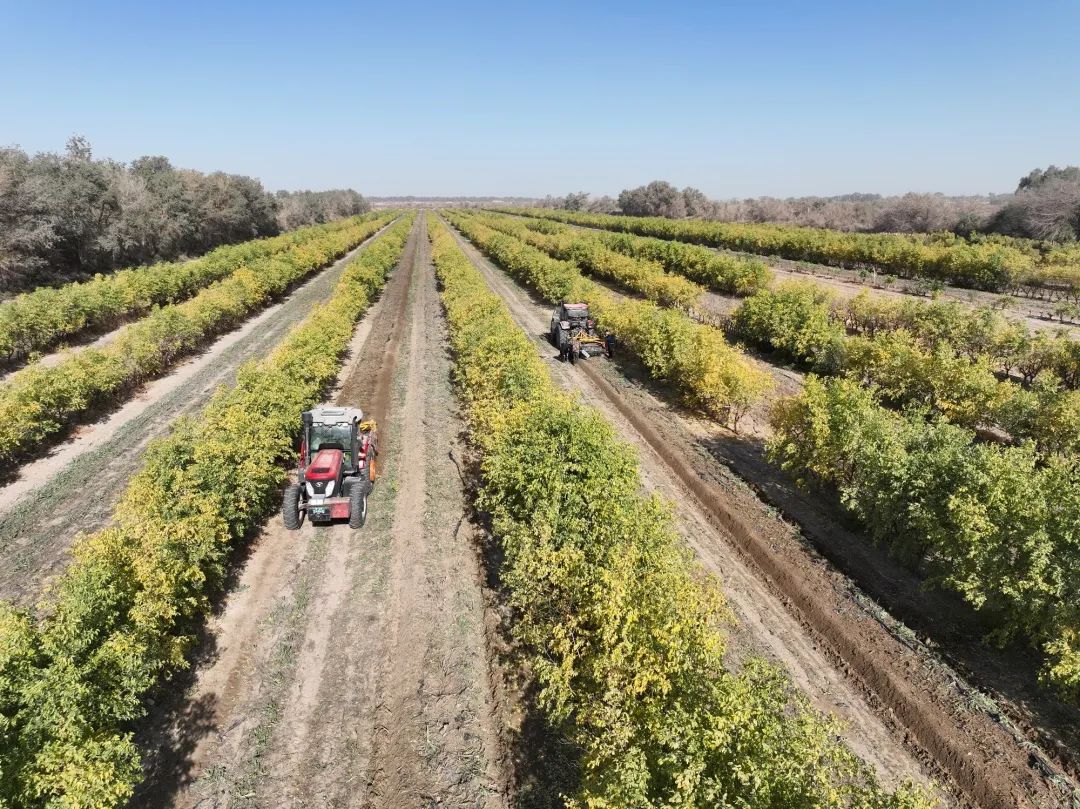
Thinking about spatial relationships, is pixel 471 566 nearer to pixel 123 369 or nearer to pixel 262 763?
pixel 262 763

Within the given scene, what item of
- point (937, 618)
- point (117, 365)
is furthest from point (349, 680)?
point (117, 365)

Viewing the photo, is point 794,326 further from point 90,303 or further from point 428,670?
point 90,303

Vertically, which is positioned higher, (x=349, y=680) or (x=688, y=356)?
(x=688, y=356)

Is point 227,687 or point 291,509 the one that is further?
point 291,509

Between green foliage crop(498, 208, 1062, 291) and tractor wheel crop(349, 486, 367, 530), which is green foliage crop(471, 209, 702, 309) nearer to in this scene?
green foliage crop(498, 208, 1062, 291)

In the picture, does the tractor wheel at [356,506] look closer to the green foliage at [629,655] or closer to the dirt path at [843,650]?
the green foliage at [629,655]

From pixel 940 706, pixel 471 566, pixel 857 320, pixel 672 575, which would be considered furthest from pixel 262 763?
pixel 857 320
